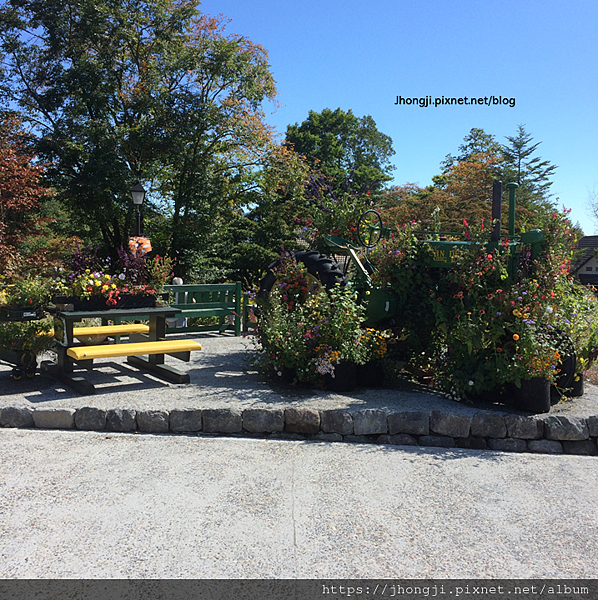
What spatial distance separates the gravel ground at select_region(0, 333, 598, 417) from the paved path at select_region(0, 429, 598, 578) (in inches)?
19.3

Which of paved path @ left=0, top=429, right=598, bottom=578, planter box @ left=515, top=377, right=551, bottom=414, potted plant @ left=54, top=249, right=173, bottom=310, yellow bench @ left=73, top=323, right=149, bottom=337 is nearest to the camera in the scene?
paved path @ left=0, top=429, right=598, bottom=578

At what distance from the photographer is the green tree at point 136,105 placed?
1526 centimetres

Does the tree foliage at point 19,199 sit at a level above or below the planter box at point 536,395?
above

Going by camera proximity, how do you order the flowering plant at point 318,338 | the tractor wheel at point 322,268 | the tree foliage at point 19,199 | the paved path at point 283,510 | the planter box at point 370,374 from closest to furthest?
1. the paved path at point 283,510
2. the flowering plant at point 318,338
3. the planter box at point 370,374
4. the tractor wheel at point 322,268
5. the tree foliage at point 19,199

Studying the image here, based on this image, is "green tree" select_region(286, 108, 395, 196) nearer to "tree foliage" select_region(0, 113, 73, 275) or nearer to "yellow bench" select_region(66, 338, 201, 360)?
"tree foliage" select_region(0, 113, 73, 275)

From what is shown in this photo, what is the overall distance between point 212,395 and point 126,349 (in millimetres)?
1136

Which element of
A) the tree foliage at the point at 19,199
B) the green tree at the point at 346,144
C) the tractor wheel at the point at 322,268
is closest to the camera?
the tractor wheel at the point at 322,268

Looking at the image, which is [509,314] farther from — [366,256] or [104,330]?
[104,330]

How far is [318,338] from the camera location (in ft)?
17.2

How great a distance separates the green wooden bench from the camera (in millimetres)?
9227

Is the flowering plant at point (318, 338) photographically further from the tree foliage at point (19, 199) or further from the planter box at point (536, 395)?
the tree foliage at point (19, 199)

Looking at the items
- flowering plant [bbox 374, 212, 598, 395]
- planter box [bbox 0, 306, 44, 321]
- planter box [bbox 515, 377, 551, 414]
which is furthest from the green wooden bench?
planter box [bbox 515, 377, 551, 414]

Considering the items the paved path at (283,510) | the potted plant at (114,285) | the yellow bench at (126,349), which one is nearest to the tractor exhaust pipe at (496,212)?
the paved path at (283,510)

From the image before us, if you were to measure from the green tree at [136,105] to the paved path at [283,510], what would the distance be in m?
12.6
